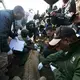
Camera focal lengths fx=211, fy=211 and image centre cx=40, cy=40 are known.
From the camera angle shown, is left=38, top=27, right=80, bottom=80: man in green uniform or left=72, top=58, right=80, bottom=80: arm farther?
left=38, top=27, right=80, bottom=80: man in green uniform

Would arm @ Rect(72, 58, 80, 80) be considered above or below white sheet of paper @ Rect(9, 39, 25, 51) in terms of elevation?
above

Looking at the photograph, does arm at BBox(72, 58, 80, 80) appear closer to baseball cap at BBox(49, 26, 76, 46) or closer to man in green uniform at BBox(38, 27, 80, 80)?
man in green uniform at BBox(38, 27, 80, 80)

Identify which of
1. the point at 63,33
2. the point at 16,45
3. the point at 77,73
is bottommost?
the point at 16,45

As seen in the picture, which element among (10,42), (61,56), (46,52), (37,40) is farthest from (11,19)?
(37,40)

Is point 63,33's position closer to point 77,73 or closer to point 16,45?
→ point 77,73

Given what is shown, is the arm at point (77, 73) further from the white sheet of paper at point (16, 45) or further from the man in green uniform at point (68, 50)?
the white sheet of paper at point (16, 45)

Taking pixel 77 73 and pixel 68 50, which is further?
pixel 68 50

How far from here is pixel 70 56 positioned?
5.72 ft

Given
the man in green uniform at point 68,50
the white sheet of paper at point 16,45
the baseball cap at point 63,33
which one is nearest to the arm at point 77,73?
the man in green uniform at point 68,50

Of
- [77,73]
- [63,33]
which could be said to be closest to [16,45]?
[63,33]

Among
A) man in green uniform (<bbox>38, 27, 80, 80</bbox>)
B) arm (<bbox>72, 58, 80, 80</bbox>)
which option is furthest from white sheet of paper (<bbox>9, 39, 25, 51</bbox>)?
arm (<bbox>72, 58, 80, 80</bbox>)

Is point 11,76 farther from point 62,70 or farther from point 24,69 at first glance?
point 62,70

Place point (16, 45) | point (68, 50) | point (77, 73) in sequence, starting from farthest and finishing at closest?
point (16, 45) < point (68, 50) < point (77, 73)

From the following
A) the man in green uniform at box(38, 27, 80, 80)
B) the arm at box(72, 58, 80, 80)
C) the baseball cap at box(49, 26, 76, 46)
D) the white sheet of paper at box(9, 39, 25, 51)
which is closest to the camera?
the arm at box(72, 58, 80, 80)
